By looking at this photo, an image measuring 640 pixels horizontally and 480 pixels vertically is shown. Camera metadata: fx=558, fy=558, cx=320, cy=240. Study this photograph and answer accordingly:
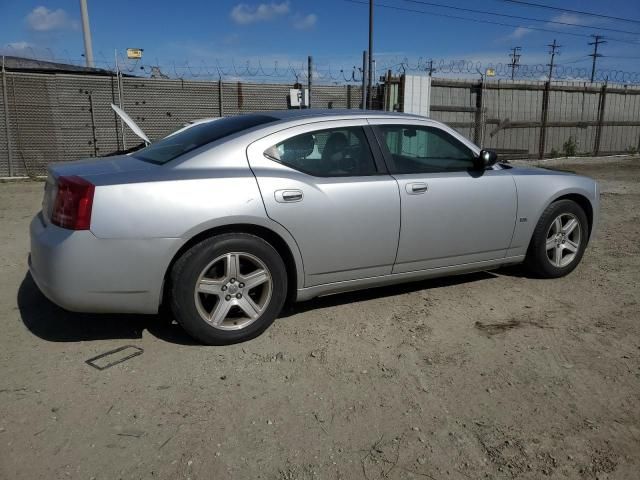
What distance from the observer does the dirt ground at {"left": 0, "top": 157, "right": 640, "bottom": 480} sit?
250 centimetres

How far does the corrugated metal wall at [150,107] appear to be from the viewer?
11570 mm

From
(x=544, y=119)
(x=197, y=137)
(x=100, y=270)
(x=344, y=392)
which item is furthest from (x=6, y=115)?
(x=544, y=119)

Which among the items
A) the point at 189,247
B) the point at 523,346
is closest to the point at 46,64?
the point at 189,247

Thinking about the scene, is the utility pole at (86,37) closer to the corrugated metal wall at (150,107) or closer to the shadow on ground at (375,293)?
the corrugated metal wall at (150,107)

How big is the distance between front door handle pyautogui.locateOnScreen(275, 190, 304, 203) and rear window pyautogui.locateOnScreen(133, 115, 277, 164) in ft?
1.92

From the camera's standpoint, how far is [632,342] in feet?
12.4

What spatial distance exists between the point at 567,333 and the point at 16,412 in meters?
3.46

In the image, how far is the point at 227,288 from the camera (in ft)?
11.7

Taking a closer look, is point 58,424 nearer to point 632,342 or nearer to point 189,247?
point 189,247

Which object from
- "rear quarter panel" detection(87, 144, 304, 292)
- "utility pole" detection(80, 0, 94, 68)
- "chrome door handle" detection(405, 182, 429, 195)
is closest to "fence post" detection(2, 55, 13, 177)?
"utility pole" detection(80, 0, 94, 68)

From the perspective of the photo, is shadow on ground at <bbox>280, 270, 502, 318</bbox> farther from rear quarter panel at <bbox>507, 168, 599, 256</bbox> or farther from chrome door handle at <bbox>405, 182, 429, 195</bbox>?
chrome door handle at <bbox>405, 182, 429, 195</bbox>

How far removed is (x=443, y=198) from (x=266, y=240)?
1437 millimetres

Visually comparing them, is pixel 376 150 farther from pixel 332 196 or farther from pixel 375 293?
pixel 375 293

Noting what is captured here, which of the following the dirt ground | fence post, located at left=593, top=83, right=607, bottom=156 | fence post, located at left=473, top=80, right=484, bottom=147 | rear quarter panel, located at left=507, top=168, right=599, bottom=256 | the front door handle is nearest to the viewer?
the dirt ground
